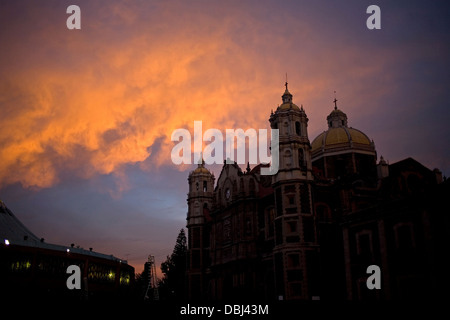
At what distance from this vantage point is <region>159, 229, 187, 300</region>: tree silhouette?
9401cm

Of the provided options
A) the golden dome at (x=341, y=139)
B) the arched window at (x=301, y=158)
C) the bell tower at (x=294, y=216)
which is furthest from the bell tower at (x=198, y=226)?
the arched window at (x=301, y=158)

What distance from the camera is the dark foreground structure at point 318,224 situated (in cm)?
3159

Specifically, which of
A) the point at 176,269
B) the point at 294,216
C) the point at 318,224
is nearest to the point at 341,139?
the point at 318,224

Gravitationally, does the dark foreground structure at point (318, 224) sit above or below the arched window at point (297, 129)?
below

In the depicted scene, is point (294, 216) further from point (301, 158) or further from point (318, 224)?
point (301, 158)

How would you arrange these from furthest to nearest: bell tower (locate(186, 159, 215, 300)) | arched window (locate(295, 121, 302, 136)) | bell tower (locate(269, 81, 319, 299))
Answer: bell tower (locate(186, 159, 215, 300)) → arched window (locate(295, 121, 302, 136)) → bell tower (locate(269, 81, 319, 299))

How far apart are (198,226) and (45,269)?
2368 cm

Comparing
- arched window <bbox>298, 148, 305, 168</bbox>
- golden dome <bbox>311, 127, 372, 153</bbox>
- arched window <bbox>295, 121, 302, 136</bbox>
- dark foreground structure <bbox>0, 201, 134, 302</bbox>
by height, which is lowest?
dark foreground structure <bbox>0, 201, 134, 302</bbox>

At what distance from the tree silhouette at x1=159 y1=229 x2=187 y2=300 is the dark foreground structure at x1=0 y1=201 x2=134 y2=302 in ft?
89.3

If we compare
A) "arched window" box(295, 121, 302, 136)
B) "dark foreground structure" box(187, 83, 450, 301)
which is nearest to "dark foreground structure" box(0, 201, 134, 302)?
"dark foreground structure" box(187, 83, 450, 301)

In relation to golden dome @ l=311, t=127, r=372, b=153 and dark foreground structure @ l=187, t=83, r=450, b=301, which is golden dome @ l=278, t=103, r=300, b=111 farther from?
golden dome @ l=311, t=127, r=372, b=153

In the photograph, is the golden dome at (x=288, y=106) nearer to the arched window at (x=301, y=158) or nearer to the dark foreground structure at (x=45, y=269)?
the arched window at (x=301, y=158)

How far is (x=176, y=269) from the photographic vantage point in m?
97.4

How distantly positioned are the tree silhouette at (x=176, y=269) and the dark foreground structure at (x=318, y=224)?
1220 inches
